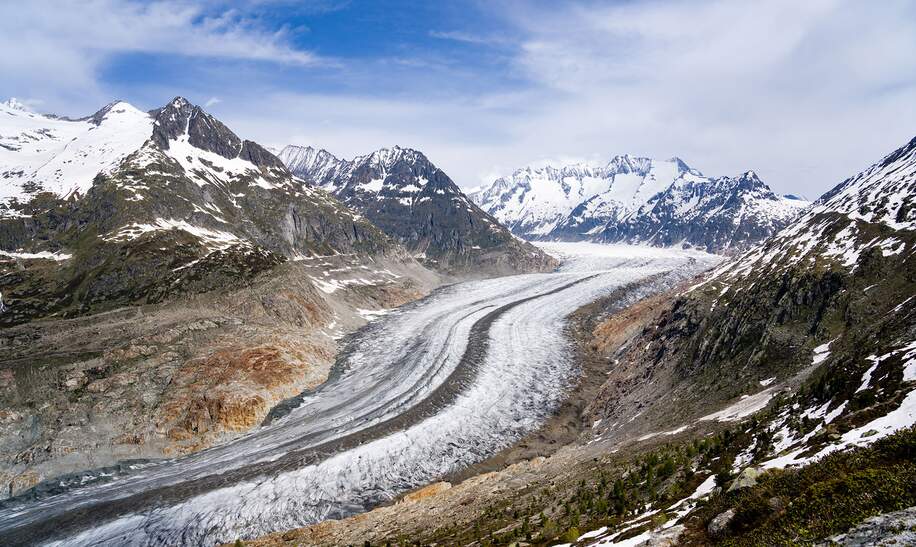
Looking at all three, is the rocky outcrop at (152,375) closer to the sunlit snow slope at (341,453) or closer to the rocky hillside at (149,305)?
the rocky hillside at (149,305)

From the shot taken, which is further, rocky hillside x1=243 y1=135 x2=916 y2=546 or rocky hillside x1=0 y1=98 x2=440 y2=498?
rocky hillside x1=0 y1=98 x2=440 y2=498

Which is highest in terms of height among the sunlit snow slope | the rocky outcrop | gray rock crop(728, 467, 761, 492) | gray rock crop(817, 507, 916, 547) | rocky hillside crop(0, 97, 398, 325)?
rocky hillside crop(0, 97, 398, 325)

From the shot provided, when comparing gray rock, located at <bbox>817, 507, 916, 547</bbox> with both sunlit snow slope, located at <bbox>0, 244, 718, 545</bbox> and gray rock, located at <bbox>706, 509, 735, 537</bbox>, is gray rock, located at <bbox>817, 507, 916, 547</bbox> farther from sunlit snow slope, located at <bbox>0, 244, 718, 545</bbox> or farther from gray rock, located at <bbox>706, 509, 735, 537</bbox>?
sunlit snow slope, located at <bbox>0, 244, 718, 545</bbox>

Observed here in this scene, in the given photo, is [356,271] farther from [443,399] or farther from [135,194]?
[443,399]

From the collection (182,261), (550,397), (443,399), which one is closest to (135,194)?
(182,261)

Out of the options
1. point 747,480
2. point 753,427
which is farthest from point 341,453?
point 747,480

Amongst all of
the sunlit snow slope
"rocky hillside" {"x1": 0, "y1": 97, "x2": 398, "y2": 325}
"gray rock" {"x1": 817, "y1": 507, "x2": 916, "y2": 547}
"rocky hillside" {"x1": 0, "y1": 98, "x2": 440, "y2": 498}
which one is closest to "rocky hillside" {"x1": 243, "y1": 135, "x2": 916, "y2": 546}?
"gray rock" {"x1": 817, "y1": 507, "x2": 916, "y2": 547}
